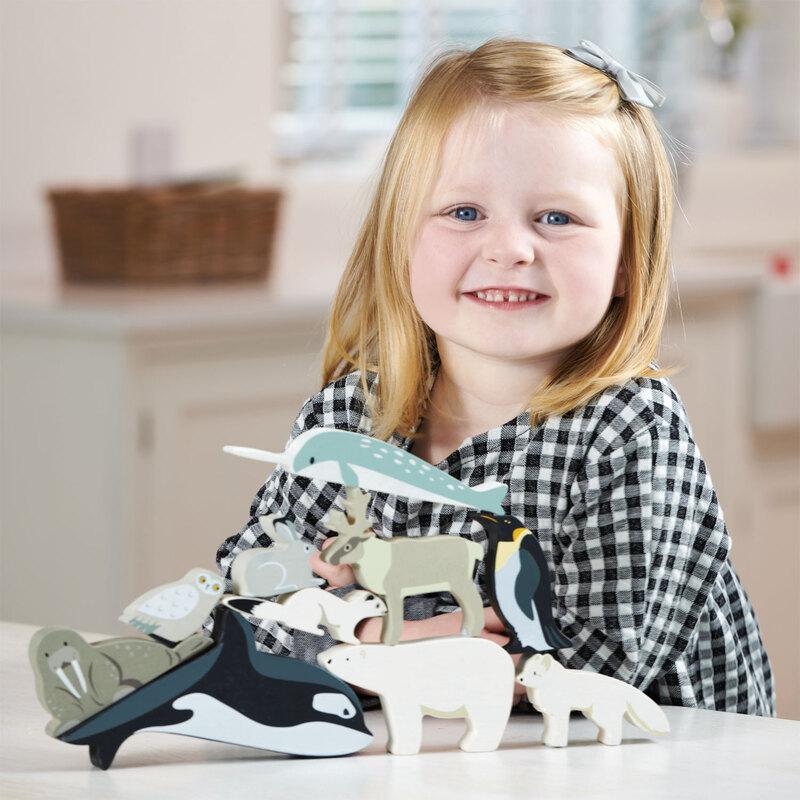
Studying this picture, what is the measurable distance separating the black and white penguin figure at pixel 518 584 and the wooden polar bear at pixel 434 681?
23 millimetres

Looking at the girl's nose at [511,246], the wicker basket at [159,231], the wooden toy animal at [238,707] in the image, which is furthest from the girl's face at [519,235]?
the wicker basket at [159,231]

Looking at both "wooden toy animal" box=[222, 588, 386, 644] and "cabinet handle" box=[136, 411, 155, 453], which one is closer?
"wooden toy animal" box=[222, 588, 386, 644]

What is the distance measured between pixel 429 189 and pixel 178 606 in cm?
35

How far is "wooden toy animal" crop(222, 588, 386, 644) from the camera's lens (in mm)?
802

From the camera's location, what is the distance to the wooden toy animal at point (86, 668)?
2.54 feet

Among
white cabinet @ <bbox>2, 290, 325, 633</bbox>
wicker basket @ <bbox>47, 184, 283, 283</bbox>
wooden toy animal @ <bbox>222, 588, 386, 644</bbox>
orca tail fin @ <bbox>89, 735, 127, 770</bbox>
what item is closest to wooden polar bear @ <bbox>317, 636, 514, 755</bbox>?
wooden toy animal @ <bbox>222, 588, 386, 644</bbox>

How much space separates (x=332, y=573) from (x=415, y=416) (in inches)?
8.4

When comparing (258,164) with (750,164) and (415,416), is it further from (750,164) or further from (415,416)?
(415,416)

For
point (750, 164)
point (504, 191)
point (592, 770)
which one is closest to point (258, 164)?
point (750, 164)

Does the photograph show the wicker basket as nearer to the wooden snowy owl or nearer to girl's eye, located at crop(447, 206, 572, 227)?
girl's eye, located at crop(447, 206, 572, 227)

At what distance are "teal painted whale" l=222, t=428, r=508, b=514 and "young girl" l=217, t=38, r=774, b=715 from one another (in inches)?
4.0

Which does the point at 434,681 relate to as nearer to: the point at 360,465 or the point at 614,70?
the point at 360,465

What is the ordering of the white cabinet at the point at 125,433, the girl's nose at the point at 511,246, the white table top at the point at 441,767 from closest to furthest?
1. the white table top at the point at 441,767
2. the girl's nose at the point at 511,246
3. the white cabinet at the point at 125,433

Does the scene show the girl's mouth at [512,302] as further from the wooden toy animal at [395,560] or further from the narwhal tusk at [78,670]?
the narwhal tusk at [78,670]
